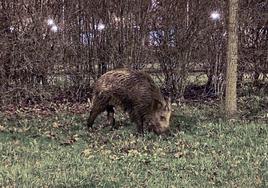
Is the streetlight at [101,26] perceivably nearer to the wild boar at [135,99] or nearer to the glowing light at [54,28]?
the glowing light at [54,28]

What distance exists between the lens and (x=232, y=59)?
36.0 ft

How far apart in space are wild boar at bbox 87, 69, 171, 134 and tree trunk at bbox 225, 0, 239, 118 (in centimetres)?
162

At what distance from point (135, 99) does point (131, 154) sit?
229 cm

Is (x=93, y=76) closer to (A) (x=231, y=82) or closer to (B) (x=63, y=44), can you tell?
(B) (x=63, y=44)

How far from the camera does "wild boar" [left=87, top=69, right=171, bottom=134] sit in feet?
33.0

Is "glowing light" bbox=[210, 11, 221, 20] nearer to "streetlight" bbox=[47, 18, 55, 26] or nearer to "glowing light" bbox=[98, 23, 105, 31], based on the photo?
"glowing light" bbox=[98, 23, 105, 31]

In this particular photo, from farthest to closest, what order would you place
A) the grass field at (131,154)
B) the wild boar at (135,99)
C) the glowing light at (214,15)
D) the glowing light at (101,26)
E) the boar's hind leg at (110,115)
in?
the glowing light at (101,26) → the glowing light at (214,15) → the boar's hind leg at (110,115) → the wild boar at (135,99) → the grass field at (131,154)

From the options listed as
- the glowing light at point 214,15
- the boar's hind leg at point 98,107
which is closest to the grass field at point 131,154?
the boar's hind leg at point 98,107

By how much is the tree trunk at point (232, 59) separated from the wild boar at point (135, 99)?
1.62 m

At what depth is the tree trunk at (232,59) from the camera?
35.3ft

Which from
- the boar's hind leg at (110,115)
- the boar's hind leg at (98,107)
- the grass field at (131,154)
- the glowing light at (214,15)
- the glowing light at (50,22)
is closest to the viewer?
the grass field at (131,154)

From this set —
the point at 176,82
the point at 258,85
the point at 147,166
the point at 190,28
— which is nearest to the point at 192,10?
the point at 190,28

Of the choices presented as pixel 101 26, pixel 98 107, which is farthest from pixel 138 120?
pixel 101 26

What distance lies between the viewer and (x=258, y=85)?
15.0 metres
